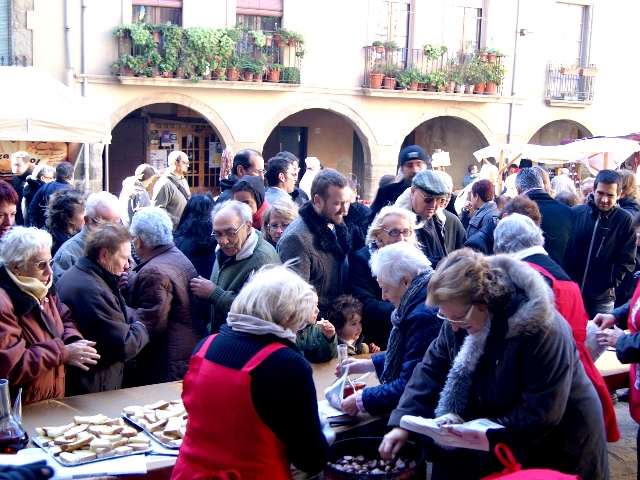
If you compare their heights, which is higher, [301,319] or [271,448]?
[301,319]

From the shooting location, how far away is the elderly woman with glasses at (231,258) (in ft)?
13.1

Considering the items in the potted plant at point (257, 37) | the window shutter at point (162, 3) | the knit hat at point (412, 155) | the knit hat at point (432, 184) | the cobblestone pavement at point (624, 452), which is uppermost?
the window shutter at point (162, 3)

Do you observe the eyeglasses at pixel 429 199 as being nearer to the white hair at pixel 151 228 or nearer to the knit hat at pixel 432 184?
the knit hat at pixel 432 184

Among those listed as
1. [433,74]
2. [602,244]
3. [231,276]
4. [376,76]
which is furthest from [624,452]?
[433,74]

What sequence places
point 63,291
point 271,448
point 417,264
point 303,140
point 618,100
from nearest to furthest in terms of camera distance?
point 271,448 → point 417,264 → point 63,291 → point 303,140 → point 618,100

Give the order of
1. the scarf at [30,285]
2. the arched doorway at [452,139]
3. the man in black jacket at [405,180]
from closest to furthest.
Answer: the scarf at [30,285]
the man in black jacket at [405,180]
the arched doorway at [452,139]

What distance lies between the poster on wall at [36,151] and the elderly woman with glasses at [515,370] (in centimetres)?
993

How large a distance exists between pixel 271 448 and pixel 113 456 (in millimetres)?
784

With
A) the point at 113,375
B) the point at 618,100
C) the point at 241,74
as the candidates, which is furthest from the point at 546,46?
the point at 113,375

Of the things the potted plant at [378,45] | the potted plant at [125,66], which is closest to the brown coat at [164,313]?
the potted plant at [125,66]

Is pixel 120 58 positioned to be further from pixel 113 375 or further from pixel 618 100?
pixel 618 100

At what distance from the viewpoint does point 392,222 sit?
4066 mm

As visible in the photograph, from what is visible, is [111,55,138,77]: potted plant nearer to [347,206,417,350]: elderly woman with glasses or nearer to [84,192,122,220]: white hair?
[84,192,122,220]: white hair

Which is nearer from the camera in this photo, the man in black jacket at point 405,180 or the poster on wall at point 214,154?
the man in black jacket at point 405,180
